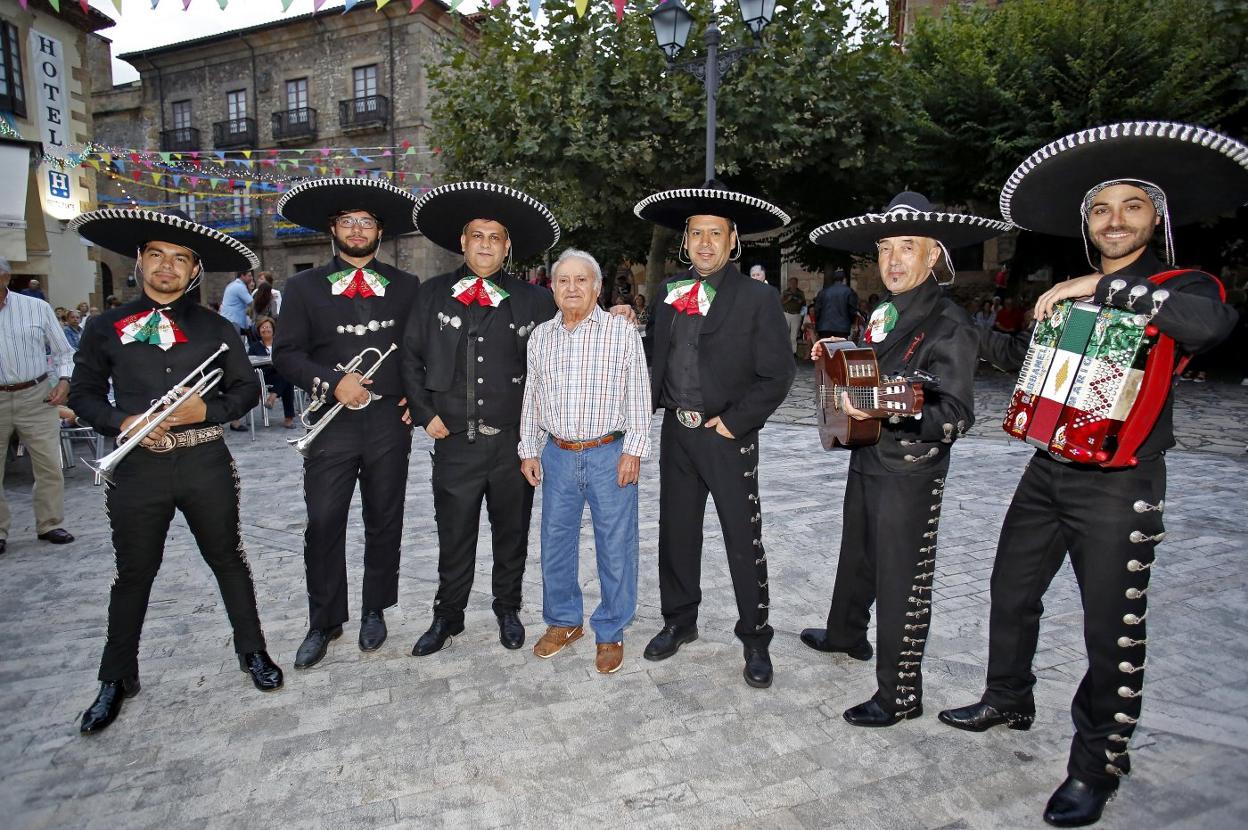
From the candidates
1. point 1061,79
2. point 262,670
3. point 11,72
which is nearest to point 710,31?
point 262,670

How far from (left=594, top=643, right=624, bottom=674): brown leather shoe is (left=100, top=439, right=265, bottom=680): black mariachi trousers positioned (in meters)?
2.00

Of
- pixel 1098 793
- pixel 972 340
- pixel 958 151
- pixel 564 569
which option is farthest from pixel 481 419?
pixel 958 151

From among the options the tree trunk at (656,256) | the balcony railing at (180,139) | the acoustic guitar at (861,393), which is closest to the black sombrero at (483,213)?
the acoustic guitar at (861,393)

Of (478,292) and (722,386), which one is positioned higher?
(478,292)

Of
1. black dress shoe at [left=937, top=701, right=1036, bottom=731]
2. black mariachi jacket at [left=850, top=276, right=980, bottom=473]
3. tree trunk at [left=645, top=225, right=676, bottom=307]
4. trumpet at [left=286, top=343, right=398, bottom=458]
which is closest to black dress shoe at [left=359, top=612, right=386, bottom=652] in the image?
trumpet at [left=286, top=343, right=398, bottom=458]

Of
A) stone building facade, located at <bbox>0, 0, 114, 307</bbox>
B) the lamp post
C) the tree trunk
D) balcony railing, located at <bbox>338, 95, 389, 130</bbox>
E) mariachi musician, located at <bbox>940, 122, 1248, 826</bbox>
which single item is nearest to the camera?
mariachi musician, located at <bbox>940, 122, 1248, 826</bbox>

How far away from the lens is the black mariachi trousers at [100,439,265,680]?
12.0 feet

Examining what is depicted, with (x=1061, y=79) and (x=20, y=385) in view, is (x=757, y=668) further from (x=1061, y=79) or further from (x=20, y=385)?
(x=1061, y=79)

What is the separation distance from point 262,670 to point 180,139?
38107mm

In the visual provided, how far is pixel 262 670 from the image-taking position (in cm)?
396

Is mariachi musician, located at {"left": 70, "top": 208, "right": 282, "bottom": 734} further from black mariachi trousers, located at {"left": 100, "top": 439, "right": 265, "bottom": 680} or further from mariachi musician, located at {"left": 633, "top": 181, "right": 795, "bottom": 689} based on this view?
mariachi musician, located at {"left": 633, "top": 181, "right": 795, "bottom": 689}

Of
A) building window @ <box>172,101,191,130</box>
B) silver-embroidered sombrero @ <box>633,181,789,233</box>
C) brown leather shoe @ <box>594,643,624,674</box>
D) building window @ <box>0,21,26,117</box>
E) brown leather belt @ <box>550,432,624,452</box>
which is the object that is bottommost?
brown leather shoe @ <box>594,643,624,674</box>

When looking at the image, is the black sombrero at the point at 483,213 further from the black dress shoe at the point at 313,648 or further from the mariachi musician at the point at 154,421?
the black dress shoe at the point at 313,648

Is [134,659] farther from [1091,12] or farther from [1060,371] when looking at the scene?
[1091,12]
